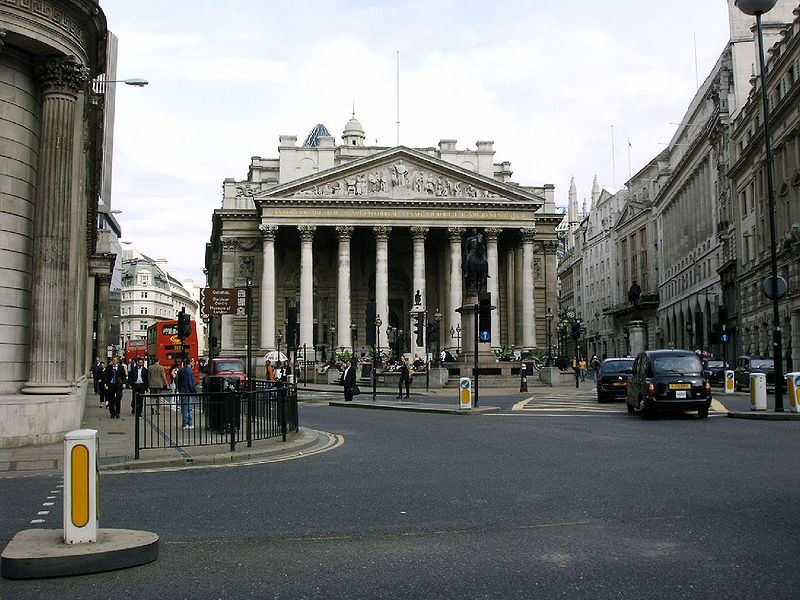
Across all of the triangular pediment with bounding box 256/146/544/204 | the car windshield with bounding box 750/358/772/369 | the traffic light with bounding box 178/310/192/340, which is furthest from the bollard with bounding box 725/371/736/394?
the triangular pediment with bounding box 256/146/544/204

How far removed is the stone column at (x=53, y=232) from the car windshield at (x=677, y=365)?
46.6 ft

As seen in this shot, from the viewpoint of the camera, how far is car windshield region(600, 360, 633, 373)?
32.3m

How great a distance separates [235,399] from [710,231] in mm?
67648

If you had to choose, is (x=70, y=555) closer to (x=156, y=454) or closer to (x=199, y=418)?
(x=156, y=454)

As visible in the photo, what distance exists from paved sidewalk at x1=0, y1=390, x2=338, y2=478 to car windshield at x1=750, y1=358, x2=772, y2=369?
2800 centimetres

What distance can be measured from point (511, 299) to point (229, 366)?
136 feet

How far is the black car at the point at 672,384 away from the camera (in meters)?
21.6

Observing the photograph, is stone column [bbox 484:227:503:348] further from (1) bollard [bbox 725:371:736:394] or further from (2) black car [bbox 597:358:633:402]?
(2) black car [bbox 597:358:633:402]

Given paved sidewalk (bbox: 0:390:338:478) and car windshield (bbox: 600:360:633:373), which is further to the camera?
car windshield (bbox: 600:360:633:373)

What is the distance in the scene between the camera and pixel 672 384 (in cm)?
2161

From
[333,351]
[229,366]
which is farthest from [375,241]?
[229,366]

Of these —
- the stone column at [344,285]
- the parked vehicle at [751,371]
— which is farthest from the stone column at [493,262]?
the parked vehicle at [751,371]

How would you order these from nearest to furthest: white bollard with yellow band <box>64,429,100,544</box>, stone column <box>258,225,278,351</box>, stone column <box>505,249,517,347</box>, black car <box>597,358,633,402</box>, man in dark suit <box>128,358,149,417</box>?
1. white bollard with yellow band <box>64,429,100,544</box>
2. man in dark suit <box>128,358,149,417</box>
3. black car <box>597,358,633,402</box>
4. stone column <box>258,225,278,351</box>
5. stone column <box>505,249,517,347</box>

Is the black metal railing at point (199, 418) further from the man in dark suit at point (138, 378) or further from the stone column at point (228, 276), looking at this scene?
the stone column at point (228, 276)
